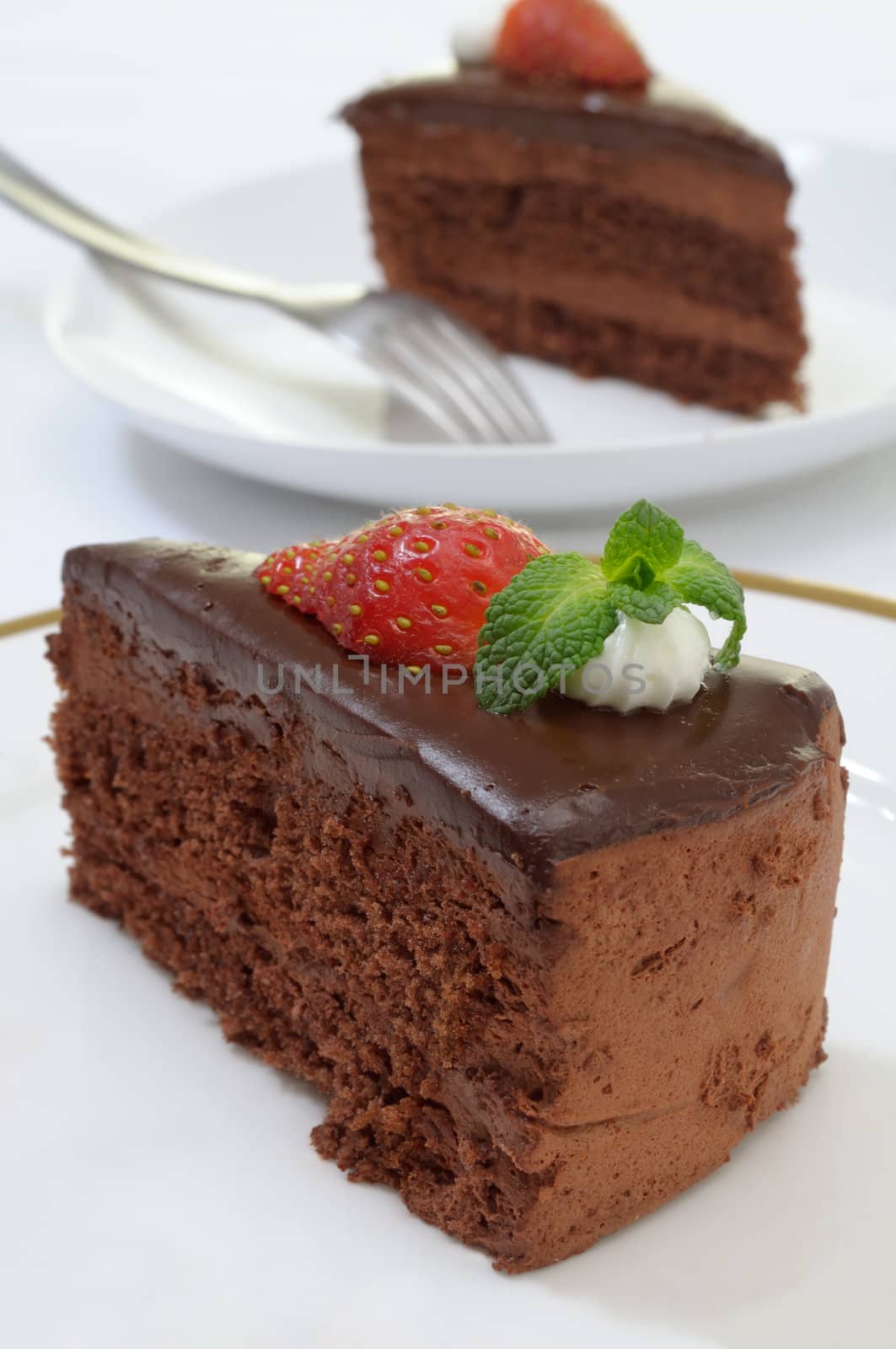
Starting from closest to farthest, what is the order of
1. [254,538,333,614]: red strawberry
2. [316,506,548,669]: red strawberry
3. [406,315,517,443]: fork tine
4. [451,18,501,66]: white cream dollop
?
[316,506,548,669]: red strawberry, [254,538,333,614]: red strawberry, [406,315,517,443]: fork tine, [451,18,501,66]: white cream dollop

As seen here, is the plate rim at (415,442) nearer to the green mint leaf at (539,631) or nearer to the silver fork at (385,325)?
the silver fork at (385,325)

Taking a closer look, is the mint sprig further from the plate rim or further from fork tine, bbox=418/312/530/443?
fork tine, bbox=418/312/530/443

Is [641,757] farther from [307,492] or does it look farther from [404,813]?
[307,492]

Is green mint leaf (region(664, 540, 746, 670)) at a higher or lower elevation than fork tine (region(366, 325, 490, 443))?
higher

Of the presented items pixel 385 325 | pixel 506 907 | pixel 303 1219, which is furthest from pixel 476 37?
pixel 303 1219

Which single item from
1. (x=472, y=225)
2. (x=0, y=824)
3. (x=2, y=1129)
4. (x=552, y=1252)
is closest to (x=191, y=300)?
(x=472, y=225)

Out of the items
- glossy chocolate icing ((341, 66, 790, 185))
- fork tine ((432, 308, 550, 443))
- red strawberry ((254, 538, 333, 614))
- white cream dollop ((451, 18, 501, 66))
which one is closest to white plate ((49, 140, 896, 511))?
fork tine ((432, 308, 550, 443))

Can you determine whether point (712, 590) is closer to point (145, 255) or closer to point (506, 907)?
point (506, 907)
